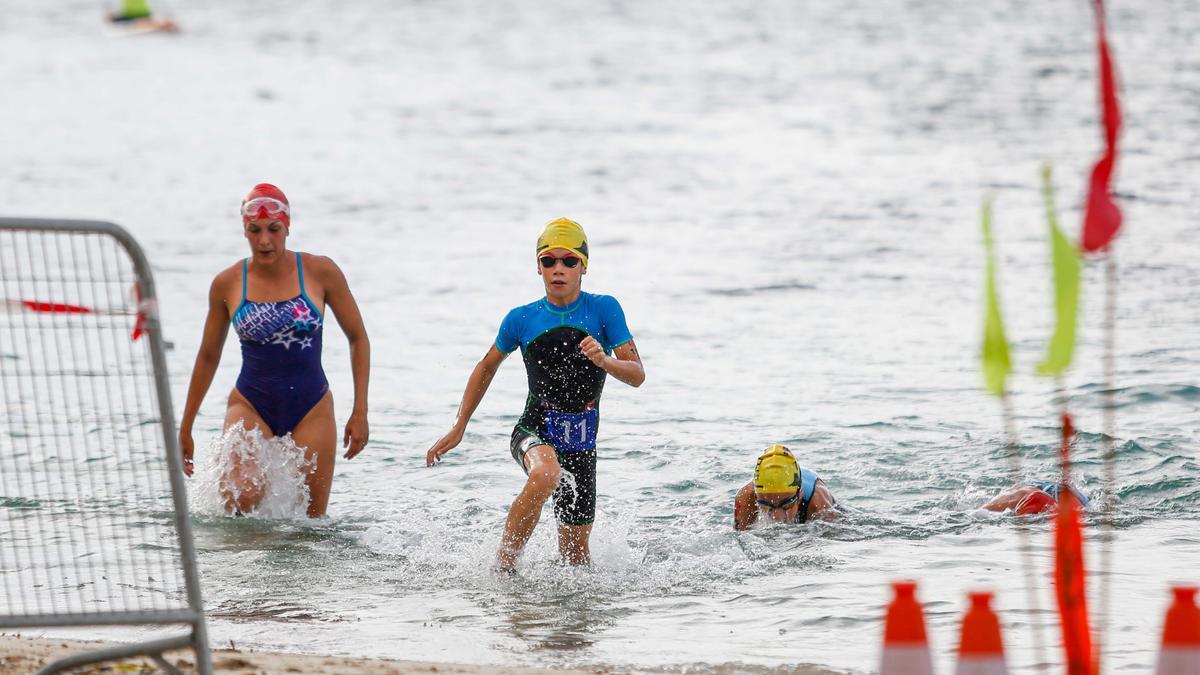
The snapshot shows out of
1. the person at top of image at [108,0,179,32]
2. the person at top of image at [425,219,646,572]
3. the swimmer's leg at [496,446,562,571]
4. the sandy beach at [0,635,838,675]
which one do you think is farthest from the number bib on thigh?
the person at top of image at [108,0,179,32]

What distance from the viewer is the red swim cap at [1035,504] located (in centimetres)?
1016

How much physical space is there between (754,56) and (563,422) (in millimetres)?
41159

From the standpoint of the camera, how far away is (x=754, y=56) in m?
48.6

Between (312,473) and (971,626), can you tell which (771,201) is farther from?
(971,626)

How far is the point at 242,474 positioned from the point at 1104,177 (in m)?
6.56

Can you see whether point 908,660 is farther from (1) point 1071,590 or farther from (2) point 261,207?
(2) point 261,207

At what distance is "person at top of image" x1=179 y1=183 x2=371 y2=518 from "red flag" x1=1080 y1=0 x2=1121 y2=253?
5107 millimetres

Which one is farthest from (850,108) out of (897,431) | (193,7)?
(193,7)

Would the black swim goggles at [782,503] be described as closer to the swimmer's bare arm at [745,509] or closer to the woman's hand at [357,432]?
the swimmer's bare arm at [745,509]

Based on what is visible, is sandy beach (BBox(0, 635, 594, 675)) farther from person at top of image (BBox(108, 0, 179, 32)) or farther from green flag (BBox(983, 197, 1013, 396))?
person at top of image (BBox(108, 0, 179, 32))

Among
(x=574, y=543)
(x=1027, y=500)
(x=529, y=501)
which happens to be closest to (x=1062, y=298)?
(x=529, y=501)

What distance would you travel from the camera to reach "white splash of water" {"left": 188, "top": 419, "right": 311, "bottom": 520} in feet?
32.3

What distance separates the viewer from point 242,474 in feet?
33.0

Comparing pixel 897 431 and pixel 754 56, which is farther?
pixel 754 56
